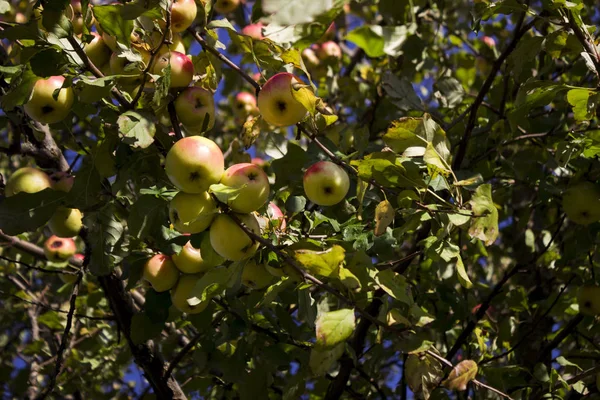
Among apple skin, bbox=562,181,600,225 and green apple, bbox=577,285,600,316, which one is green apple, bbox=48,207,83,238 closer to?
apple skin, bbox=562,181,600,225

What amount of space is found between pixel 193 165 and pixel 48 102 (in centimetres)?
48

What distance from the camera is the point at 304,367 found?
1.84 metres

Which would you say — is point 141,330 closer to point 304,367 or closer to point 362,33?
point 304,367

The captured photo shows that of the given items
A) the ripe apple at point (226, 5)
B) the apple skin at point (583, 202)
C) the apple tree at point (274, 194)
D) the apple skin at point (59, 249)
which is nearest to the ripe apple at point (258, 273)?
the apple tree at point (274, 194)

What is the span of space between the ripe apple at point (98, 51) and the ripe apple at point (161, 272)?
0.54 meters

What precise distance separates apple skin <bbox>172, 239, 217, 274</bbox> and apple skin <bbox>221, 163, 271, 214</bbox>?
345mm

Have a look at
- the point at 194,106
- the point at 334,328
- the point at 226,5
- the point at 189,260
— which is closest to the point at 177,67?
the point at 194,106

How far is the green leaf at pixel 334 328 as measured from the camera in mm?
1271

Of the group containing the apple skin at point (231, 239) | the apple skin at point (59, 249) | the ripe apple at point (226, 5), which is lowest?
the apple skin at point (59, 249)

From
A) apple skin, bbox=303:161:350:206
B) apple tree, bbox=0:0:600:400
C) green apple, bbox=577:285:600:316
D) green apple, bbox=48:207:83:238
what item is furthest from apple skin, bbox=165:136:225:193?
green apple, bbox=577:285:600:316

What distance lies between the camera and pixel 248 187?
1.37 metres

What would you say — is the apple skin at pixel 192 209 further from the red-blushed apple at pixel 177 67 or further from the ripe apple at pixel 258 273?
the red-blushed apple at pixel 177 67

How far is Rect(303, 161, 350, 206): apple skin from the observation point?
1.56 metres

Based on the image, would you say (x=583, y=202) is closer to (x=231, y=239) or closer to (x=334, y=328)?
(x=334, y=328)
